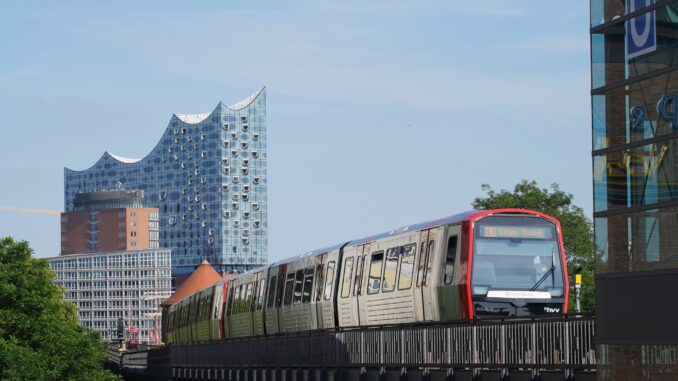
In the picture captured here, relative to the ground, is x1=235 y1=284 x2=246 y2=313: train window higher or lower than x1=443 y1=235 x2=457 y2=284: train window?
lower

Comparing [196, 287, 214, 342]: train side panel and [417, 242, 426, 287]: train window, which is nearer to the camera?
[417, 242, 426, 287]: train window

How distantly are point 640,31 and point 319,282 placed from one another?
2711cm

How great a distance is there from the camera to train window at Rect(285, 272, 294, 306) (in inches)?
1937

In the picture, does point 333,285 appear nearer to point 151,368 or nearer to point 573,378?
point 573,378

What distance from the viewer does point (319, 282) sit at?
45.3m

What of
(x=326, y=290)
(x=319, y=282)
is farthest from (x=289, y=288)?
(x=326, y=290)

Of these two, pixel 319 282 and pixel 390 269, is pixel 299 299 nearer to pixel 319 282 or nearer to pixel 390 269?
pixel 319 282

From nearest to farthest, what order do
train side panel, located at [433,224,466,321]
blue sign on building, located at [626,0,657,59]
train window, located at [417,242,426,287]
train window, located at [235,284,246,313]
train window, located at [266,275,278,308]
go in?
blue sign on building, located at [626,0,657,59]
train side panel, located at [433,224,466,321]
train window, located at [417,242,426,287]
train window, located at [266,275,278,308]
train window, located at [235,284,246,313]

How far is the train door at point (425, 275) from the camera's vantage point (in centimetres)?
3491

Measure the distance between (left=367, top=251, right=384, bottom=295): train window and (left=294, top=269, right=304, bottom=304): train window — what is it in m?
8.18

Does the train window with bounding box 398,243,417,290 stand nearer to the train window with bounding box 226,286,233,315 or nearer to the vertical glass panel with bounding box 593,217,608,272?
the vertical glass panel with bounding box 593,217,608,272

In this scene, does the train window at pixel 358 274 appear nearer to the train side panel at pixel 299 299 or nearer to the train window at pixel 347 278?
the train window at pixel 347 278

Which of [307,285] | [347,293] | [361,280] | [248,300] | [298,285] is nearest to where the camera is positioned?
[361,280]

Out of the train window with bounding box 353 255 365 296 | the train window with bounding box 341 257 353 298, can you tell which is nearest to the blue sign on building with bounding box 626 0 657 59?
the train window with bounding box 353 255 365 296
